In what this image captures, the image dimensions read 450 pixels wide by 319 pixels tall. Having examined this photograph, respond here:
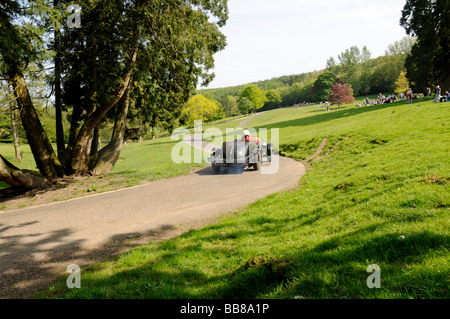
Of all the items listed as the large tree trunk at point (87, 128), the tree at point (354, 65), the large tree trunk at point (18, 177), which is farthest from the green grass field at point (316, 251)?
the tree at point (354, 65)

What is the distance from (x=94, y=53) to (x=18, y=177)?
6.73m

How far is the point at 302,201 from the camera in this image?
7.34 m

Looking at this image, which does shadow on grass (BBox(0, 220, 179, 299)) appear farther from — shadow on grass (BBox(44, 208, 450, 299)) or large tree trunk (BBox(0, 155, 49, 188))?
large tree trunk (BBox(0, 155, 49, 188))

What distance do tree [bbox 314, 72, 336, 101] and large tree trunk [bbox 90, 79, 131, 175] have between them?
302 feet

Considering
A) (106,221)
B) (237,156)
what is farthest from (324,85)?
(106,221)

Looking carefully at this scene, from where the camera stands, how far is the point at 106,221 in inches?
290

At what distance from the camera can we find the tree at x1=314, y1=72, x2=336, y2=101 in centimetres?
9538

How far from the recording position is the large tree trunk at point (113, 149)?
48.5 feet

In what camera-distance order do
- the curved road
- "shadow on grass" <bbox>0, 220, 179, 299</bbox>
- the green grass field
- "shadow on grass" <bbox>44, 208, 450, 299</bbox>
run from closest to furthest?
"shadow on grass" <bbox>44, 208, 450, 299</bbox> → the green grass field → "shadow on grass" <bbox>0, 220, 179, 299</bbox> → the curved road

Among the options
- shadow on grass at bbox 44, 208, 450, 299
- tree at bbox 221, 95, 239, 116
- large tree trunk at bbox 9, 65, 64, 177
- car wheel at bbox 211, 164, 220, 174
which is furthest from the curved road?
tree at bbox 221, 95, 239, 116

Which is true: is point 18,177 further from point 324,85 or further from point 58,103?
point 324,85

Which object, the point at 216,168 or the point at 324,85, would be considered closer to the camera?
the point at 216,168
